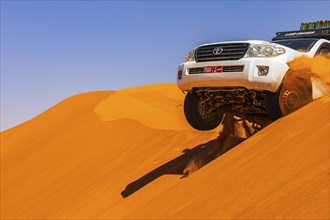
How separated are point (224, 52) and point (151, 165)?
373 cm

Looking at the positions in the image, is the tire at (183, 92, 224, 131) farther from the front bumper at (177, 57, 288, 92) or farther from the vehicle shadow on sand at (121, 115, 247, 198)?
the front bumper at (177, 57, 288, 92)

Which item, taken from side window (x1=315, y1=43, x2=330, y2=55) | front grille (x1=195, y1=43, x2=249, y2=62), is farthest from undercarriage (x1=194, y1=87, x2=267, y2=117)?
side window (x1=315, y1=43, x2=330, y2=55)

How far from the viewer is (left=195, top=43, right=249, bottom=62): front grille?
6.47m

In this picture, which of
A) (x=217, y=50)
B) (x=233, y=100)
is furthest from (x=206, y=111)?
(x=217, y=50)

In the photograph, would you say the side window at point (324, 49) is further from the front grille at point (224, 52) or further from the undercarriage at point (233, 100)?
the front grille at point (224, 52)

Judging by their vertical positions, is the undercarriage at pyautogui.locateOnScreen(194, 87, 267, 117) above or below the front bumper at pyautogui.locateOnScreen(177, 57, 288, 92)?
below

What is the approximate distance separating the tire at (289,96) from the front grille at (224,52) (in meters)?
0.72

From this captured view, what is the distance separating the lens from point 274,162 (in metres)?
4.68

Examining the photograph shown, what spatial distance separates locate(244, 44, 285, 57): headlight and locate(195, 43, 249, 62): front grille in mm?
85

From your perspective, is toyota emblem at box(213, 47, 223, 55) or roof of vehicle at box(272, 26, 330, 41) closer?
toyota emblem at box(213, 47, 223, 55)

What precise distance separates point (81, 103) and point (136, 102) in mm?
4068

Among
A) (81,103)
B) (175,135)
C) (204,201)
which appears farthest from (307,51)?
(81,103)

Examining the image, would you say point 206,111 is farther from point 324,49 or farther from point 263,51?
point 324,49

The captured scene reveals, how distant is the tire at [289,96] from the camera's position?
6.25 meters
